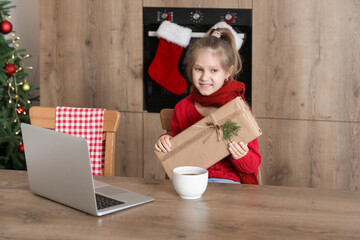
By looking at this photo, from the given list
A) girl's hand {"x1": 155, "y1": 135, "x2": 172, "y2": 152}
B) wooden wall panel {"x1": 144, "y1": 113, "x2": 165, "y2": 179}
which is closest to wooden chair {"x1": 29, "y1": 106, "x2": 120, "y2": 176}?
girl's hand {"x1": 155, "y1": 135, "x2": 172, "y2": 152}

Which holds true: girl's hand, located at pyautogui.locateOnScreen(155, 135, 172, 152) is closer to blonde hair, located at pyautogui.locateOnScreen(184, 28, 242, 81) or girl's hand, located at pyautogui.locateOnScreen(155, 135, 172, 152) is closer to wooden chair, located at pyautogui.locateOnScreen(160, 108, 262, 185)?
wooden chair, located at pyautogui.locateOnScreen(160, 108, 262, 185)

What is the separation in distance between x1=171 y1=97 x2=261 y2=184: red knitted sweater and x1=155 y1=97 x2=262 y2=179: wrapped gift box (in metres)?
0.17

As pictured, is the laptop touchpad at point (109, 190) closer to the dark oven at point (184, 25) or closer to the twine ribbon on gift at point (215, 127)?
the twine ribbon on gift at point (215, 127)

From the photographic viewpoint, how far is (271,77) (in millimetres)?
2621

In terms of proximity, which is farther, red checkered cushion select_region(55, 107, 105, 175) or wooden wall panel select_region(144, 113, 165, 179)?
wooden wall panel select_region(144, 113, 165, 179)

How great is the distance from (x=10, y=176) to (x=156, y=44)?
154 cm

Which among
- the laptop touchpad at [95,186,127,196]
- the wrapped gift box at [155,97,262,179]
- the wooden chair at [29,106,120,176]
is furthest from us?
the wooden chair at [29,106,120,176]

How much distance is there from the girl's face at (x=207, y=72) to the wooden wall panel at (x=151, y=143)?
104 centimetres

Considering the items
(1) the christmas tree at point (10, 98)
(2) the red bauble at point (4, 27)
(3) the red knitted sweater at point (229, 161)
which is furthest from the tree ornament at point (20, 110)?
(3) the red knitted sweater at point (229, 161)

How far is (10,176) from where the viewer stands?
4.62 ft

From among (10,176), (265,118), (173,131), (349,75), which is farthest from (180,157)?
(349,75)

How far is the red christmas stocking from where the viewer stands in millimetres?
2650

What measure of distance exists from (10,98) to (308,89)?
6.47 feet

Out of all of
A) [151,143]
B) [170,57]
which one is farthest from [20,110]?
[170,57]
